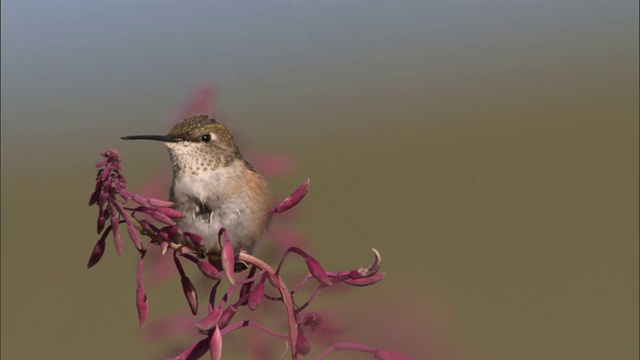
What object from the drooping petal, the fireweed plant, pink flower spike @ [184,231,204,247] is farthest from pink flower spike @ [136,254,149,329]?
the drooping petal

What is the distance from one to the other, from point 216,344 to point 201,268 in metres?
0.11

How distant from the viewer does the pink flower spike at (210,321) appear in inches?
47.4

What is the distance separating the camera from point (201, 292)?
158 cm

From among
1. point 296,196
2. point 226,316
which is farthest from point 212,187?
point 226,316

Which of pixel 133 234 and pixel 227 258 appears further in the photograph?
pixel 227 258

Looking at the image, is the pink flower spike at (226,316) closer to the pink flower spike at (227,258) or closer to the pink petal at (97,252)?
the pink flower spike at (227,258)

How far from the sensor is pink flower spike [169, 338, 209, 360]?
1.24 metres

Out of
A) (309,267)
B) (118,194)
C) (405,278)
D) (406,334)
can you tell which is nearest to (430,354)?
(406,334)

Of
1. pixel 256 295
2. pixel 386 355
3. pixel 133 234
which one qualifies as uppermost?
pixel 133 234

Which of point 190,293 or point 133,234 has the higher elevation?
point 133,234

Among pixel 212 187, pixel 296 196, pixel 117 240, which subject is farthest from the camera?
pixel 212 187

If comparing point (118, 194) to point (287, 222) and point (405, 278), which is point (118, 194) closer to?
point (287, 222)

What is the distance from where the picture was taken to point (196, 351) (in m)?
1.25

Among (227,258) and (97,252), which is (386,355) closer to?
(227,258)
